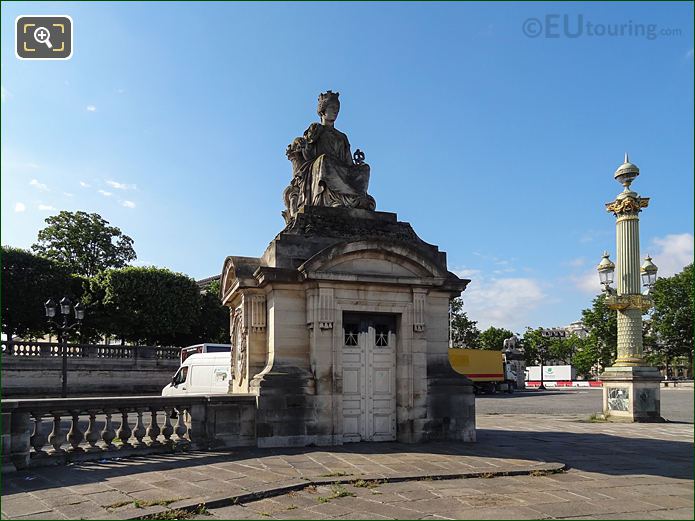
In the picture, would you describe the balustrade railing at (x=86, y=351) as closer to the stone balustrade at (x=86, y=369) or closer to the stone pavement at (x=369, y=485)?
the stone balustrade at (x=86, y=369)

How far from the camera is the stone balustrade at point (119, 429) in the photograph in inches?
337

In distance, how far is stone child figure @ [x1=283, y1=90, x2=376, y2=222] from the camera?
1279 centimetres

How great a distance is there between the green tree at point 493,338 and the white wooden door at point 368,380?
7631cm

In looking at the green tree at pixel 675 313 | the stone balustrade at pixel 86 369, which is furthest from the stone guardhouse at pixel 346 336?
the green tree at pixel 675 313

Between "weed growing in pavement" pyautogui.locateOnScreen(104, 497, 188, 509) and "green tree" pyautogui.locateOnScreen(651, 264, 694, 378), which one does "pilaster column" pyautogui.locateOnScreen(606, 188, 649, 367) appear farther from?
"green tree" pyautogui.locateOnScreen(651, 264, 694, 378)

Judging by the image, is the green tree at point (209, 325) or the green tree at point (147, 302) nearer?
the green tree at point (147, 302)

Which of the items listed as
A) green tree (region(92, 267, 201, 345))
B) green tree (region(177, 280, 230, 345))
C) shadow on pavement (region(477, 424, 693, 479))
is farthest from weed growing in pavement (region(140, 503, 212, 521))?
green tree (region(177, 280, 230, 345))

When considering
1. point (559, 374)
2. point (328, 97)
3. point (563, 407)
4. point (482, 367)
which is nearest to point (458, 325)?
point (559, 374)

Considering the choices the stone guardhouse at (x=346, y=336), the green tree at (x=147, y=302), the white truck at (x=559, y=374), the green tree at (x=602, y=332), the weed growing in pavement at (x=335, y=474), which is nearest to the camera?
the weed growing in pavement at (x=335, y=474)

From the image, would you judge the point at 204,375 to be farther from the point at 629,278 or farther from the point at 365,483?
the point at 629,278

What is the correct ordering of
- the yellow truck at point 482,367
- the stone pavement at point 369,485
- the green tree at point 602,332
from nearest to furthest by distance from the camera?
the stone pavement at point 369,485 → the yellow truck at point 482,367 → the green tree at point 602,332

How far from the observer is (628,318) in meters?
19.4

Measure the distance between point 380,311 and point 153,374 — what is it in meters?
29.5

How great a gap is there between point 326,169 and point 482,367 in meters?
32.3
